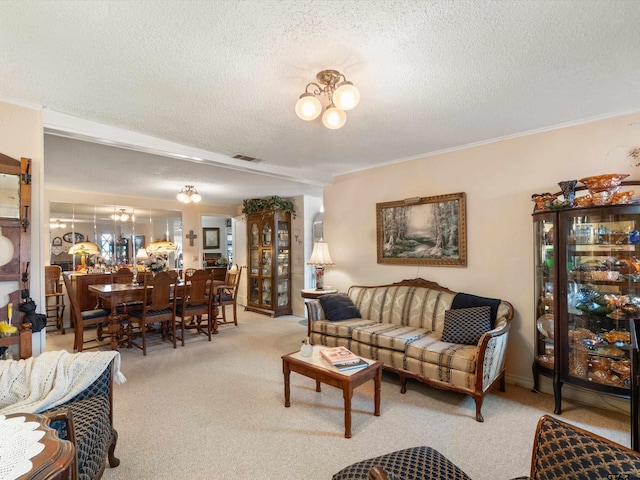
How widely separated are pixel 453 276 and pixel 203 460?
9.78 ft

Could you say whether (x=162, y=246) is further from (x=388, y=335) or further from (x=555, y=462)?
(x=555, y=462)

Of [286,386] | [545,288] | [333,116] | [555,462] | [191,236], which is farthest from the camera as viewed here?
[191,236]

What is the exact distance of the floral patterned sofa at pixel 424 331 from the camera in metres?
2.68

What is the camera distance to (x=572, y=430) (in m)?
1.24

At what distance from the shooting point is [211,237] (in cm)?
841

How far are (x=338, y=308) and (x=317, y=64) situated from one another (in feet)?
9.08

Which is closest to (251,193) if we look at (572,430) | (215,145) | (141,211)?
(141,211)

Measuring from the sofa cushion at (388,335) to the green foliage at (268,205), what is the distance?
3.55 m

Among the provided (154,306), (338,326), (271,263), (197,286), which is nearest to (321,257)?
(338,326)

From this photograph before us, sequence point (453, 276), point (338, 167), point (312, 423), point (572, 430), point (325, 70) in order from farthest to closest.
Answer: point (338, 167), point (453, 276), point (312, 423), point (325, 70), point (572, 430)

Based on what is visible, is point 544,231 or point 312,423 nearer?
point 312,423

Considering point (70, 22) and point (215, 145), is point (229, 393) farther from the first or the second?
point (70, 22)

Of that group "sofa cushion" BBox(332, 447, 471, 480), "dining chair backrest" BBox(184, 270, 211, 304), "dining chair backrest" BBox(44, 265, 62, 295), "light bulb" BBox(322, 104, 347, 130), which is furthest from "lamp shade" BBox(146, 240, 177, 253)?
"sofa cushion" BBox(332, 447, 471, 480)

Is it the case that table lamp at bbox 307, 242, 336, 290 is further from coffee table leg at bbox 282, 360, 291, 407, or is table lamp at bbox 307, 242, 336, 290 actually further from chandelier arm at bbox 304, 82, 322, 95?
chandelier arm at bbox 304, 82, 322, 95
